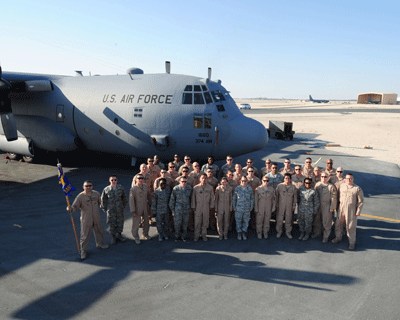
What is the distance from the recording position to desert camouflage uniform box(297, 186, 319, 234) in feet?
27.5

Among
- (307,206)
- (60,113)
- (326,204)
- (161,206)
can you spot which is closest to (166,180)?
(161,206)

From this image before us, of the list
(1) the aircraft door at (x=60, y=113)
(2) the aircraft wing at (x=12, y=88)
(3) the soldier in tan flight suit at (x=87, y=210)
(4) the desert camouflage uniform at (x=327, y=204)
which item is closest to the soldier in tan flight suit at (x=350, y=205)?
(4) the desert camouflage uniform at (x=327, y=204)

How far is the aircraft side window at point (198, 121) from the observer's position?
519 inches

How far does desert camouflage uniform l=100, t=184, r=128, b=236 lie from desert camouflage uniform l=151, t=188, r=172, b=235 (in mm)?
885

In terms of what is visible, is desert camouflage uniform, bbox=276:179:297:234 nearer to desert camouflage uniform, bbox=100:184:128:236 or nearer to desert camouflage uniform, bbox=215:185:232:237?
desert camouflage uniform, bbox=215:185:232:237

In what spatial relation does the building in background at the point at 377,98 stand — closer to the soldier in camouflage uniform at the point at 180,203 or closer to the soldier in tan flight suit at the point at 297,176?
the soldier in tan flight suit at the point at 297,176

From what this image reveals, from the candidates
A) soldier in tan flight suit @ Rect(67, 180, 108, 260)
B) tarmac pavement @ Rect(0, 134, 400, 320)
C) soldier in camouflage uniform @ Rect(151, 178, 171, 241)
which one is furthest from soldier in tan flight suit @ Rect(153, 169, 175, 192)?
soldier in tan flight suit @ Rect(67, 180, 108, 260)

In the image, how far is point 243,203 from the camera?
8500 mm

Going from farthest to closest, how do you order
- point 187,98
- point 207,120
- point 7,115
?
point 187,98
point 207,120
point 7,115

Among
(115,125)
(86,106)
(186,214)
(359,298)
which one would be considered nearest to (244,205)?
(186,214)

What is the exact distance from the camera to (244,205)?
8.50 metres

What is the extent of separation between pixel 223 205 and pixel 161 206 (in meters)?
1.83

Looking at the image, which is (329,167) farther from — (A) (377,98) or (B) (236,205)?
(A) (377,98)

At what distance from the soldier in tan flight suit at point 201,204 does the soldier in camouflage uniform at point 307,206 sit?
2.67 m
